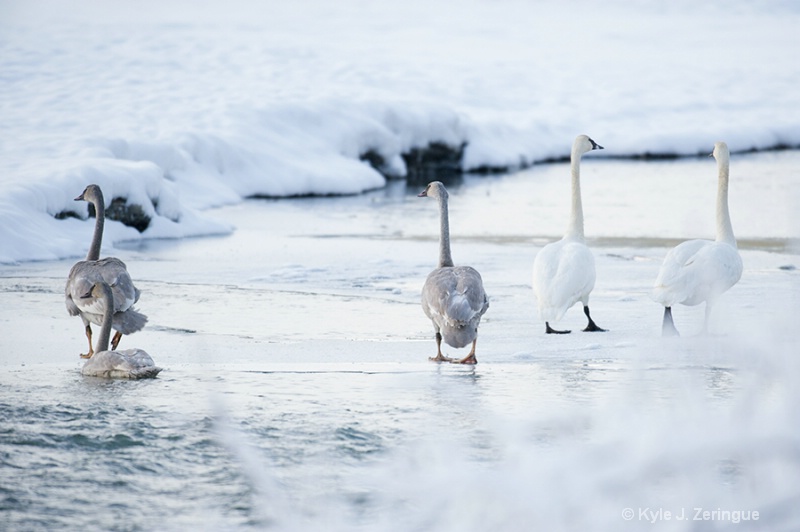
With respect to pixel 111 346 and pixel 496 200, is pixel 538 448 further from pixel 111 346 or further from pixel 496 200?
pixel 496 200

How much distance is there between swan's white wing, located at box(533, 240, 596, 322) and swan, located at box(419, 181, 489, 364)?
96cm

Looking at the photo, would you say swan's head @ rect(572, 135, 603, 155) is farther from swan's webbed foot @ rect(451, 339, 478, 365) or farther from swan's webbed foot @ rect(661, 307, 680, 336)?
swan's webbed foot @ rect(451, 339, 478, 365)

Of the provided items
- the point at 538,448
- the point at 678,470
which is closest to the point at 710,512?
the point at 678,470

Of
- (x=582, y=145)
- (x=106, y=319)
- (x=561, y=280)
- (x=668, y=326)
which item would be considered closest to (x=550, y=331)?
(x=561, y=280)

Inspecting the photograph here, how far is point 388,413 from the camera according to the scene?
20.6 feet

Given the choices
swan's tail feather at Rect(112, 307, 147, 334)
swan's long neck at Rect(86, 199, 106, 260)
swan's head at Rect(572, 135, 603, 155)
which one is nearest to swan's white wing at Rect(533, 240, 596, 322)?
swan's head at Rect(572, 135, 603, 155)

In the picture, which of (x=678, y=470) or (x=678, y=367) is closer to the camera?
(x=678, y=470)

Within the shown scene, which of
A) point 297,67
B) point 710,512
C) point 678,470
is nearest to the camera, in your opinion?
point 710,512

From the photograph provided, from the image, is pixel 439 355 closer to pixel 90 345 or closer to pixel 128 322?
pixel 128 322

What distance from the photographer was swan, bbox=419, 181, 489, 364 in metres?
7.33

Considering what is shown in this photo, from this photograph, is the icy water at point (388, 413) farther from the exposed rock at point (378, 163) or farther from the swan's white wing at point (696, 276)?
the exposed rock at point (378, 163)

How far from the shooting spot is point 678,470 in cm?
542

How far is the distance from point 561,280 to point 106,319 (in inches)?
126

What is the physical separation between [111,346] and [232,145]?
14.6 m
